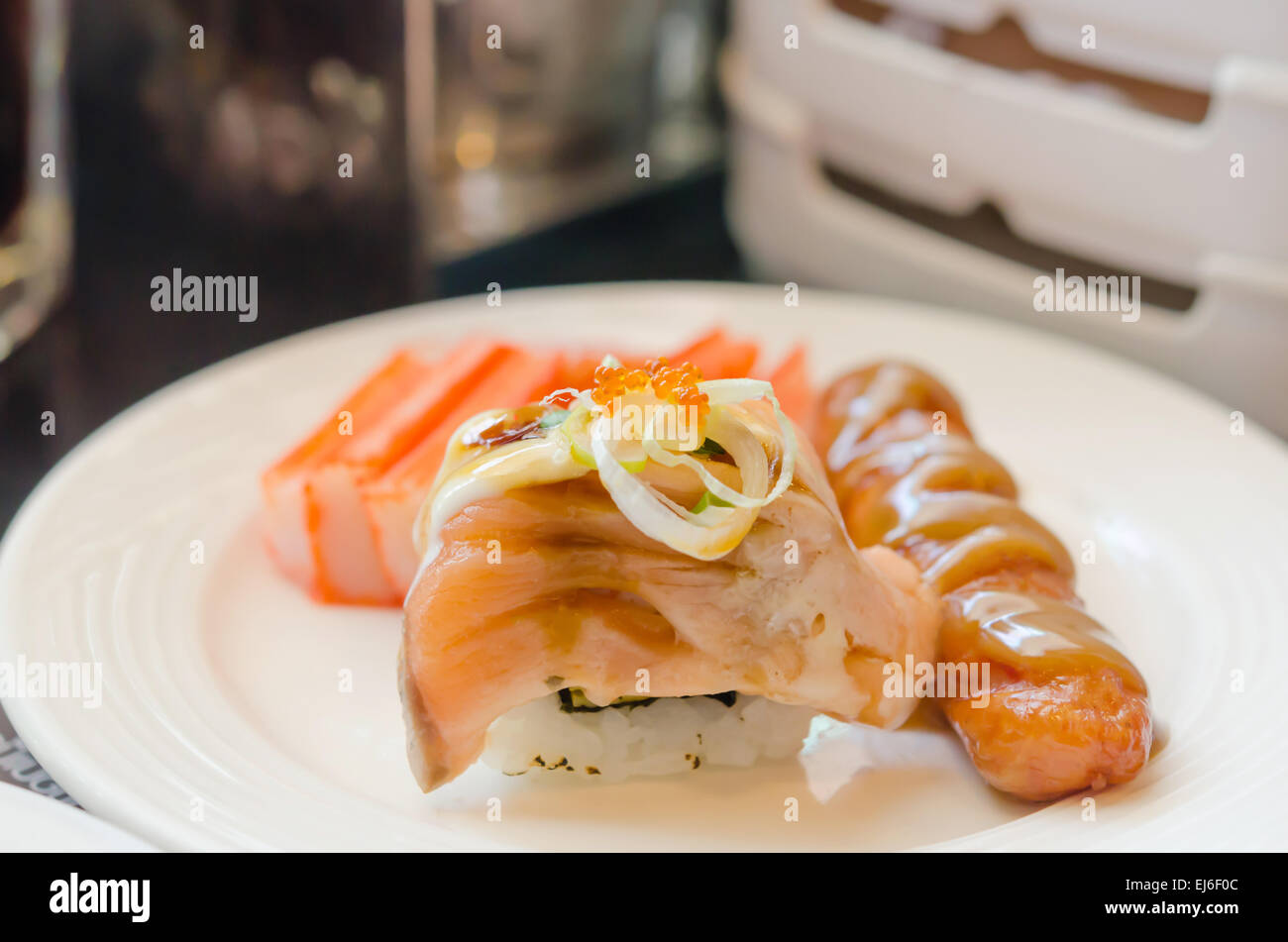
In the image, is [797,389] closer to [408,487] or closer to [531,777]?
[408,487]

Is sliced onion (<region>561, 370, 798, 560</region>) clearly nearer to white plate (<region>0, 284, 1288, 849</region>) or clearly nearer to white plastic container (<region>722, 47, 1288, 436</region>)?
white plate (<region>0, 284, 1288, 849</region>)

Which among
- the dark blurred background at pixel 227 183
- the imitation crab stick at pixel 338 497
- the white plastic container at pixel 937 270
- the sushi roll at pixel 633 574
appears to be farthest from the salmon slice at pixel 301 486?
the white plastic container at pixel 937 270

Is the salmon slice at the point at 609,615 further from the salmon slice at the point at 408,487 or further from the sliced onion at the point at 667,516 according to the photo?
the salmon slice at the point at 408,487

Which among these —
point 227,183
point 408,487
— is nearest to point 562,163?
point 227,183
